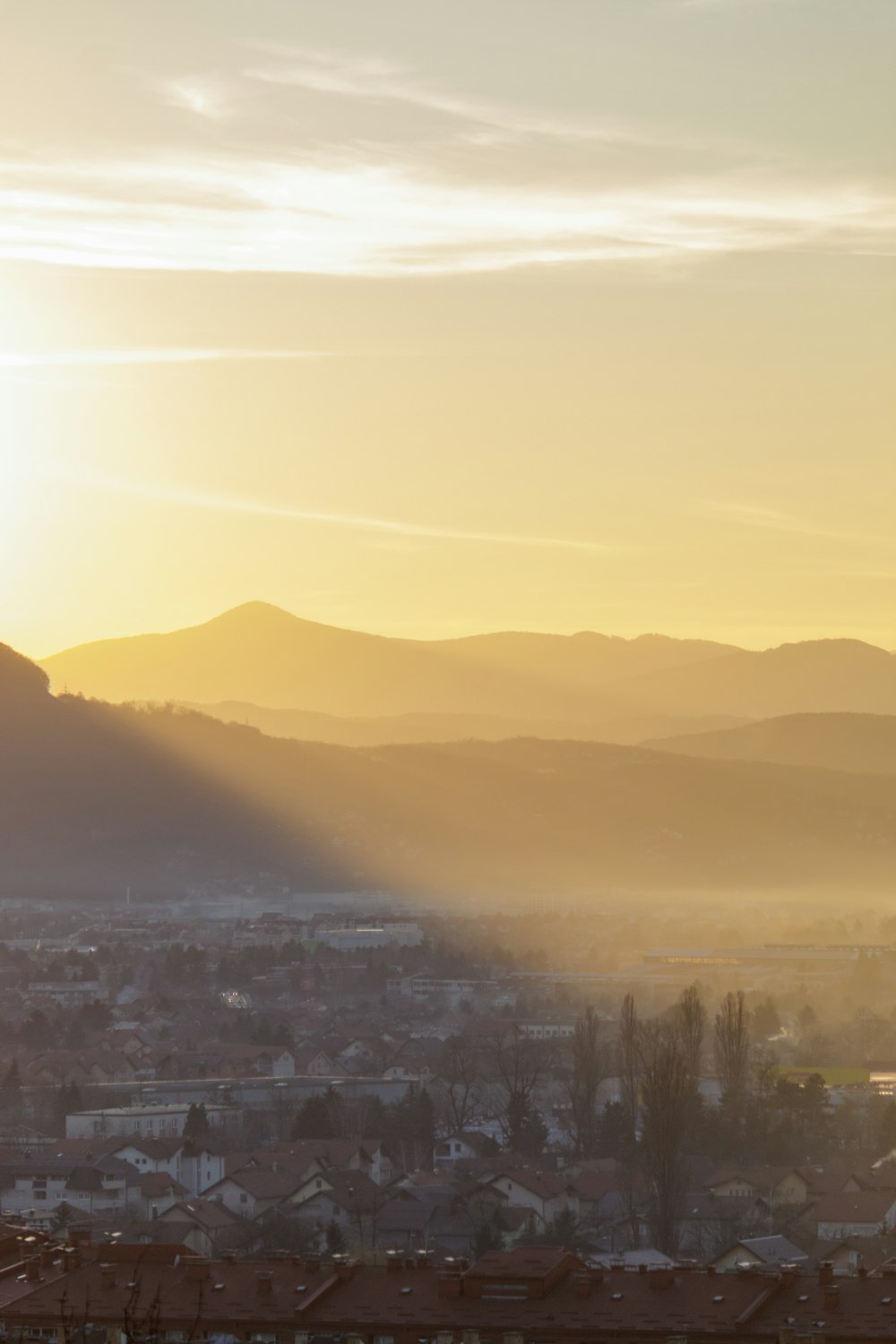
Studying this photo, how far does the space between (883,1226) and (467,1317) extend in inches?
696

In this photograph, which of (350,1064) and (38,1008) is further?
(38,1008)

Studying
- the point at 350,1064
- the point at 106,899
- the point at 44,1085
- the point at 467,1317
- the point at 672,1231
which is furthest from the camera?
the point at 106,899

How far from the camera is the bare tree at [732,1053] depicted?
6169cm

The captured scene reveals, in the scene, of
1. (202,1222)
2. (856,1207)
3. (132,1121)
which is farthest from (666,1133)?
(132,1121)

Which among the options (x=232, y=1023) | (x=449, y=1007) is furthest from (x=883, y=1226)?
(x=449, y=1007)

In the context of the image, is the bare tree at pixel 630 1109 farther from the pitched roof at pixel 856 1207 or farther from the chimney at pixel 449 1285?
the chimney at pixel 449 1285

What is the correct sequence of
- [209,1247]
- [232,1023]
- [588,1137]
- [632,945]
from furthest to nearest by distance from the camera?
[632,945]
[232,1023]
[588,1137]
[209,1247]

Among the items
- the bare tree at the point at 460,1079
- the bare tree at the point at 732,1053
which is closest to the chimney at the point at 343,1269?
the bare tree at the point at 732,1053

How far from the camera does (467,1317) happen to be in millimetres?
29469

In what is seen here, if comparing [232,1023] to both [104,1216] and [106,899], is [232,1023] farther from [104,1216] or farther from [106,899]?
[106,899]

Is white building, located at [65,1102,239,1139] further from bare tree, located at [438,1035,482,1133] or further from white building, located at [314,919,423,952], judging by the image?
white building, located at [314,919,423,952]

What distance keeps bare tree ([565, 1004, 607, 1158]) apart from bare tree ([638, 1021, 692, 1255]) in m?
1.20

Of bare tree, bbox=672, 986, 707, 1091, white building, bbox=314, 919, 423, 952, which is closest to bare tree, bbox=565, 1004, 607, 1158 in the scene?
bare tree, bbox=672, 986, 707, 1091

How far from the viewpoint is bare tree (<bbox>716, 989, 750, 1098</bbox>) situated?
2429 inches
